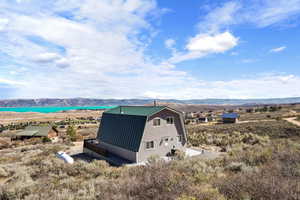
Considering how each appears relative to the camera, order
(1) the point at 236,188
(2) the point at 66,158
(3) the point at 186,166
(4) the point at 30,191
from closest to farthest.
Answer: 1. (1) the point at 236,188
2. (4) the point at 30,191
3. (3) the point at 186,166
4. (2) the point at 66,158

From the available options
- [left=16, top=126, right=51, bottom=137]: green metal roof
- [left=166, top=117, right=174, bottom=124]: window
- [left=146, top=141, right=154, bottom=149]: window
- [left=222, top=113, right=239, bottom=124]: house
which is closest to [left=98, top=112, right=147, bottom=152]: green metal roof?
[left=146, top=141, right=154, bottom=149]: window

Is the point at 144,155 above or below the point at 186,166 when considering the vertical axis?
below

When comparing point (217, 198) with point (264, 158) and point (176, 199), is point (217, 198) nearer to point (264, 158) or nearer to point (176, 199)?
point (176, 199)

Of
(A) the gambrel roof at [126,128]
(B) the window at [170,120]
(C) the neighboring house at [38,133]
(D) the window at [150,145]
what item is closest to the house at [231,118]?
(B) the window at [170,120]

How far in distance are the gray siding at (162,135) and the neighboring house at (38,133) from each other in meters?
25.5

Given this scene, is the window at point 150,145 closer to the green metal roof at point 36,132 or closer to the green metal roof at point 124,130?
the green metal roof at point 124,130

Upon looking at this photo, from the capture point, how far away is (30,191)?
311 inches

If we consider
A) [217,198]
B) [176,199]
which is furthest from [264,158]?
[176,199]

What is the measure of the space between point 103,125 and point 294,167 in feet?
63.7

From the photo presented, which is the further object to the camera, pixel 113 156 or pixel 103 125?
pixel 103 125

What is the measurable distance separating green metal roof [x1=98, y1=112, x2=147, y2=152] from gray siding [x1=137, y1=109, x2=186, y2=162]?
0.60m

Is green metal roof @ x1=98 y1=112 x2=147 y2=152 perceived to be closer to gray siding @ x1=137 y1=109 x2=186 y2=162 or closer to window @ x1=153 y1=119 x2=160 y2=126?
gray siding @ x1=137 y1=109 x2=186 y2=162

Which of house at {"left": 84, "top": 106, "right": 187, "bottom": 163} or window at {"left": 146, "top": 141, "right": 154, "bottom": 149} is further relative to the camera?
window at {"left": 146, "top": 141, "right": 154, "bottom": 149}

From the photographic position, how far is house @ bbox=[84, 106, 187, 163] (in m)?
17.8
